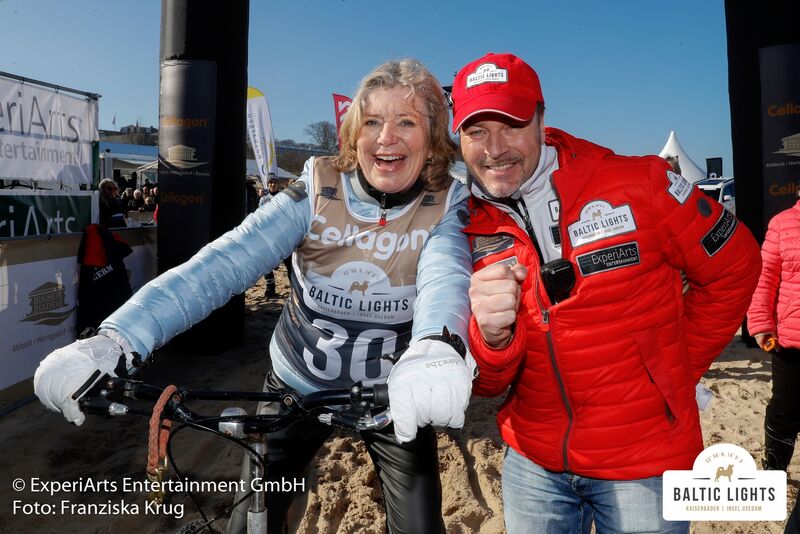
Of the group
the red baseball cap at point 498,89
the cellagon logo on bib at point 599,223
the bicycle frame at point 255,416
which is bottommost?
the bicycle frame at point 255,416

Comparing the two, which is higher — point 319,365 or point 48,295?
point 48,295

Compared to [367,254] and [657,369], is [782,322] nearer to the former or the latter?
[657,369]

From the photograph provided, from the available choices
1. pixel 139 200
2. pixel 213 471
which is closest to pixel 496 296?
pixel 213 471

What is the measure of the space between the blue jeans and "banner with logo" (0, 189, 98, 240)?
5026 mm

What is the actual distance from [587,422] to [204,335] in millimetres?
5727

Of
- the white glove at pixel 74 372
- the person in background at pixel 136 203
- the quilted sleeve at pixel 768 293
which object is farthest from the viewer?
the person in background at pixel 136 203

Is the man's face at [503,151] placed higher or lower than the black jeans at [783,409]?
higher

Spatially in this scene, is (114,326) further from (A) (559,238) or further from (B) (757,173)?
(B) (757,173)

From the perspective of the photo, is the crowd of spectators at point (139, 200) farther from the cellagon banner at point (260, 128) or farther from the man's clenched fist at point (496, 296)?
the man's clenched fist at point (496, 296)

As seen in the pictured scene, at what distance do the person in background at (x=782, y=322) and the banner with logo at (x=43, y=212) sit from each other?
6.06 meters

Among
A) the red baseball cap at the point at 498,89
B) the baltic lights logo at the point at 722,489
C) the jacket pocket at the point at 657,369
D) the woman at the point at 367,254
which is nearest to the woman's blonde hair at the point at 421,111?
the woman at the point at 367,254

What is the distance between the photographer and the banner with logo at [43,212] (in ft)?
16.1

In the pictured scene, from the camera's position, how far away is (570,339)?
165cm

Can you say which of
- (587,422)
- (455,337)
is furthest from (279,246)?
(587,422)
